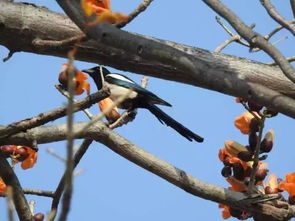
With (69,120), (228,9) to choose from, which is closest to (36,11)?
(228,9)

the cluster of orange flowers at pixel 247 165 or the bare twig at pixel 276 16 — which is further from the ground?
the bare twig at pixel 276 16

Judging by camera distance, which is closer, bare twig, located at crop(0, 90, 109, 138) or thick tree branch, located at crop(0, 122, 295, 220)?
bare twig, located at crop(0, 90, 109, 138)

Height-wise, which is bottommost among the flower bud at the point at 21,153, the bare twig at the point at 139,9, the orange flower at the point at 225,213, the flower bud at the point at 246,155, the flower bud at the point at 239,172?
the flower bud at the point at 21,153

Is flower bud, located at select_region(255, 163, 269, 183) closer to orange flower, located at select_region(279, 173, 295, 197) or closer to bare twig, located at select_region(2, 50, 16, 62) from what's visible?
orange flower, located at select_region(279, 173, 295, 197)

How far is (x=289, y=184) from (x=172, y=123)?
4.71ft

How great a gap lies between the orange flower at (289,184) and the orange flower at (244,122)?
27 cm

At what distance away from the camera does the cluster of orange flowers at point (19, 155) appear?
9.84 ft

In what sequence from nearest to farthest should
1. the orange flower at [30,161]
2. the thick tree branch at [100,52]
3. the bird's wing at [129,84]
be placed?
the thick tree branch at [100,52], the orange flower at [30,161], the bird's wing at [129,84]

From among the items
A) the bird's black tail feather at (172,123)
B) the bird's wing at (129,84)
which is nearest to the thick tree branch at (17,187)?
the bird's black tail feather at (172,123)

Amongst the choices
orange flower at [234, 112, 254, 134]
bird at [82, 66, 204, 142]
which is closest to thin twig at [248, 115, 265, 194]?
orange flower at [234, 112, 254, 134]

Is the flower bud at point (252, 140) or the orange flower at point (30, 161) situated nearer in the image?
the flower bud at point (252, 140)

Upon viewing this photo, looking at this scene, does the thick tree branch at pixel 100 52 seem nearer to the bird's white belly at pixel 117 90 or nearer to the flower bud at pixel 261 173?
the flower bud at pixel 261 173

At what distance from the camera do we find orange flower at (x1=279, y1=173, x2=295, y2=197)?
2.86 metres

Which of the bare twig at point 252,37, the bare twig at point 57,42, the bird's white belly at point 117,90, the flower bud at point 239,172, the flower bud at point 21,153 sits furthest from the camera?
the bird's white belly at point 117,90
